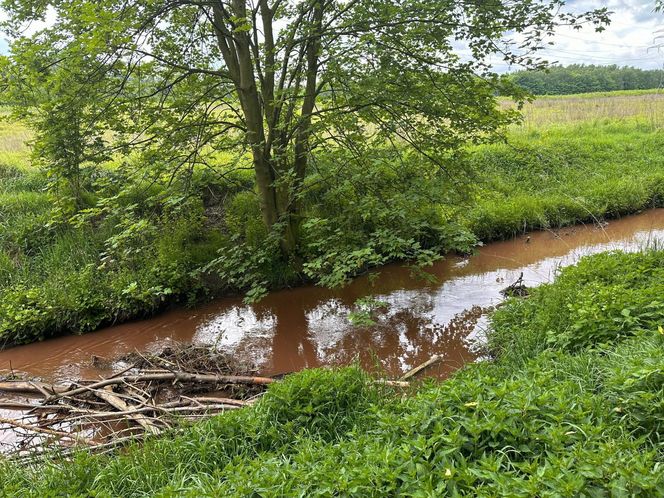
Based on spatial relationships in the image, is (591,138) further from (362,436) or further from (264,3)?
(362,436)

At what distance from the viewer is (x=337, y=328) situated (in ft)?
21.4

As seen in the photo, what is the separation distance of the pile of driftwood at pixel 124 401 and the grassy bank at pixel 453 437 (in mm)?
574

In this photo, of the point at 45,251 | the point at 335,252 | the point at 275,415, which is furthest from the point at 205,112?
the point at 275,415

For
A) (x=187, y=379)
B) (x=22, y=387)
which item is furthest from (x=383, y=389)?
(x=22, y=387)

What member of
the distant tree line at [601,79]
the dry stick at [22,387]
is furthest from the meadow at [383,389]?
the distant tree line at [601,79]

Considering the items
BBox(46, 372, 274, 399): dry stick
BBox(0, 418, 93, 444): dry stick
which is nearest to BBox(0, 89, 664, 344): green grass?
BBox(46, 372, 274, 399): dry stick

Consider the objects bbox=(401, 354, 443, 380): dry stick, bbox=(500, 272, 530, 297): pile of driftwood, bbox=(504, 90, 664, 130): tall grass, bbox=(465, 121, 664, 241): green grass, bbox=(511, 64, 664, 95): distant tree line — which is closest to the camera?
bbox=(401, 354, 443, 380): dry stick

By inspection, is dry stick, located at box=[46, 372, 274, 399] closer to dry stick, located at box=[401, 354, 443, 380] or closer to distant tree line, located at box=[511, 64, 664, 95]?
dry stick, located at box=[401, 354, 443, 380]

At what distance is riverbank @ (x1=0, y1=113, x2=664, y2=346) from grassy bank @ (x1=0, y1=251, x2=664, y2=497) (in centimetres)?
196

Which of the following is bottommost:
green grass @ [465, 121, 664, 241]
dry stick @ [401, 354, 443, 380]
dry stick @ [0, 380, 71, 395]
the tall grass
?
dry stick @ [401, 354, 443, 380]

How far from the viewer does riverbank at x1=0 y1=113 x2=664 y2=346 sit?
591 centimetres

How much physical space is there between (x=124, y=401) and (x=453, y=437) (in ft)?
11.4

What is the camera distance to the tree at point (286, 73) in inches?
216

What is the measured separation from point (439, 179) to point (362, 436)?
3989 mm
